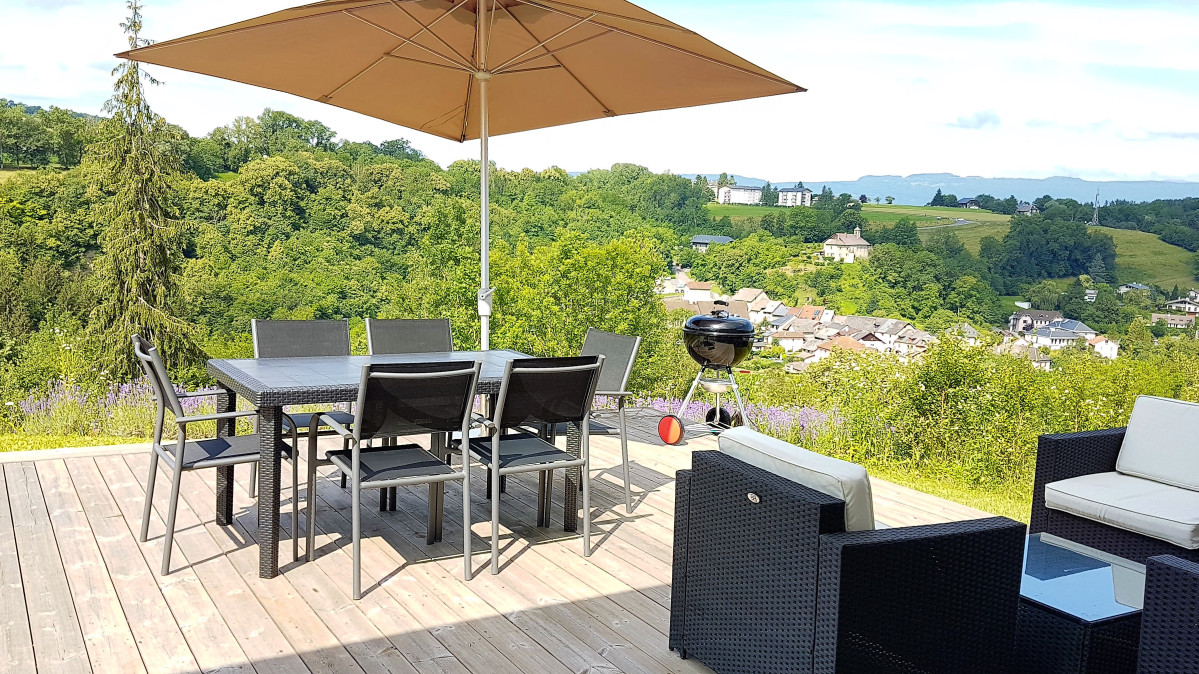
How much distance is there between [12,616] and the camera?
275 centimetres

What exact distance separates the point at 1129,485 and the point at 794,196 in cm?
3321

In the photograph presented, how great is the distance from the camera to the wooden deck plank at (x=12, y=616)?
8.10 ft

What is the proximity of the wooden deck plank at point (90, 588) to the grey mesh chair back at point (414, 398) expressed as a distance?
0.91 meters

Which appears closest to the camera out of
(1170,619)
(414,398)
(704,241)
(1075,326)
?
(1170,619)

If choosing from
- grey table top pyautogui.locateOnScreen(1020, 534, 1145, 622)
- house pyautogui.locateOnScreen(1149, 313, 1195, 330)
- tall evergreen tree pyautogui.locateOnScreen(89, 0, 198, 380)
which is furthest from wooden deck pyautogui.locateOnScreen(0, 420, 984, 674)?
tall evergreen tree pyautogui.locateOnScreen(89, 0, 198, 380)

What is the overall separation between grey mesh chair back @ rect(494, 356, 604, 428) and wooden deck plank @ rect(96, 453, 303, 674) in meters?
1.03

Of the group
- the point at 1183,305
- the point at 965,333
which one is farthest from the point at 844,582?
the point at 1183,305

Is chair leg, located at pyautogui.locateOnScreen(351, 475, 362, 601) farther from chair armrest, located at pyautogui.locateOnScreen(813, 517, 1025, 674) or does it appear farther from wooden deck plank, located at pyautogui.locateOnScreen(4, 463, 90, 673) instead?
chair armrest, located at pyautogui.locateOnScreen(813, 517, 1025, 674)

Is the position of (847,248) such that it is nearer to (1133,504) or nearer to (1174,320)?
(1174,320)

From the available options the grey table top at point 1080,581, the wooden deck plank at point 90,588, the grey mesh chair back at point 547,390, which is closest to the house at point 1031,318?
the grey table top at point 1080,581

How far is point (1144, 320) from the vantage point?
773 inches

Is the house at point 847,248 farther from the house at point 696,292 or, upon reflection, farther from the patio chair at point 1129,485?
the patio chair at point 1129,485

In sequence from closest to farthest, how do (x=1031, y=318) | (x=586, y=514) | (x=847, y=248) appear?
(x=586, y=514) → (x=1031, y=318) → (x=847, y=248)

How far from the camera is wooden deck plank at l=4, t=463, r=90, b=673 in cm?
251
